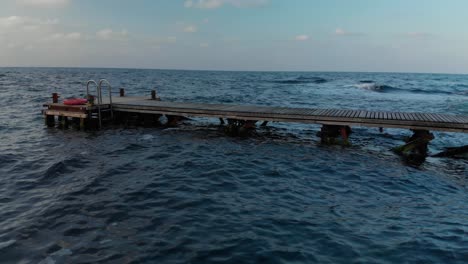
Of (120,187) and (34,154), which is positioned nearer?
(120,187)

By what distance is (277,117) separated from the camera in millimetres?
15703

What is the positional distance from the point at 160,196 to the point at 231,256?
344 centimetres

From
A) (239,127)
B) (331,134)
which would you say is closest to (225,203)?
(331,134)

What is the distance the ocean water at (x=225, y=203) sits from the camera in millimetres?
6484

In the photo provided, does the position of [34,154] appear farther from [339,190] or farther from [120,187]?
[339,190]

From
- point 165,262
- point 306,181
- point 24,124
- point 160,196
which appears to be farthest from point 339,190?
point 24,124

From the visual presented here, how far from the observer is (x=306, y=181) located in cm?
1055

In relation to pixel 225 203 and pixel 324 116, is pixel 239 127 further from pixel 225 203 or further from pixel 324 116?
pixel 225 203

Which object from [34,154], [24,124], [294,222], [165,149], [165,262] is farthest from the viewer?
[24,124]

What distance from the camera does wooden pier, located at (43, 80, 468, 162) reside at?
13.7 meters

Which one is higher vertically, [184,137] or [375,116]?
[375,116]

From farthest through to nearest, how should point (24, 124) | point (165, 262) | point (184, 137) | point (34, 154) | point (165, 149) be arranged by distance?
point (24, 124), point (184, 137), point (165, 149), point (34, 154), point (165, 262)

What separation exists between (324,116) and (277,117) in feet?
6.78

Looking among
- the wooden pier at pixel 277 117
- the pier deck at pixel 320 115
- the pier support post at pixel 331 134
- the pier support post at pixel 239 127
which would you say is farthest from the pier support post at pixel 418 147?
the pier support post at pixel 239 127
